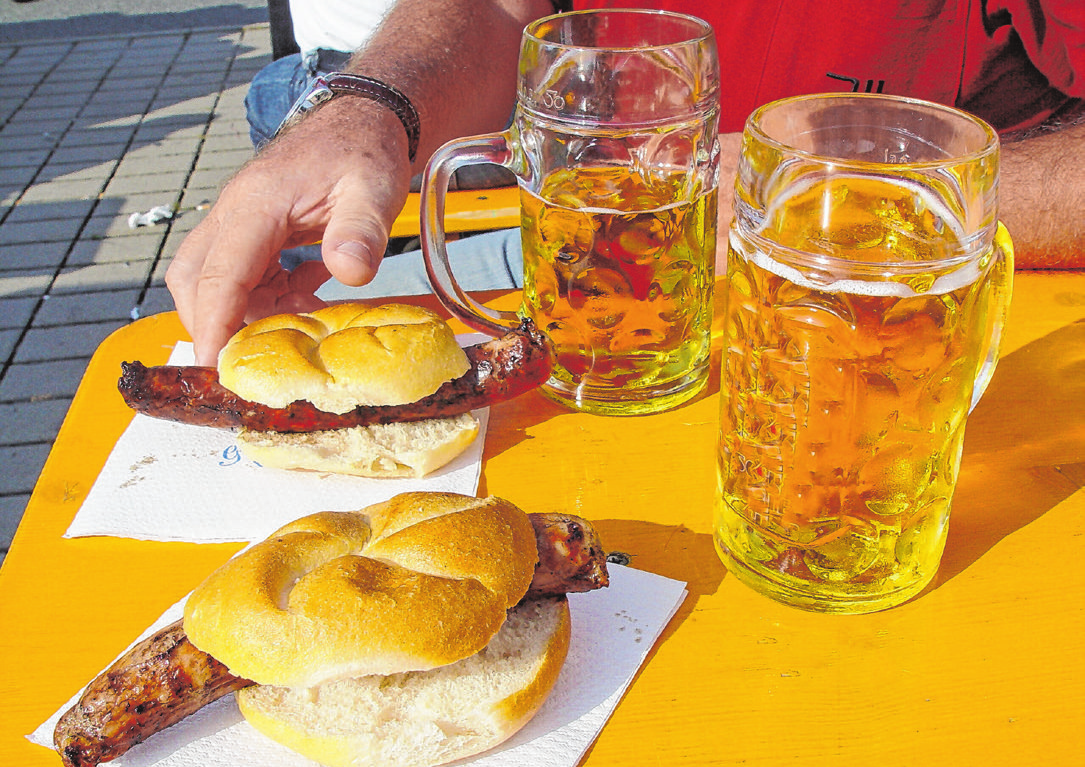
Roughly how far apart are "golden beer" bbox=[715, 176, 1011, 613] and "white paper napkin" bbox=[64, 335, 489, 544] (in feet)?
2.06

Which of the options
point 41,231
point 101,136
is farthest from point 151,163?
point 41,231

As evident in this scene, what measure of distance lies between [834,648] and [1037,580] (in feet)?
1.26

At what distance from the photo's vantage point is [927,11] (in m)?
2.70

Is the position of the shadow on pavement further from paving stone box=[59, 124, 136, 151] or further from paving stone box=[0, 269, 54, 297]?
paving stone box=[0, 269, 54, 297]

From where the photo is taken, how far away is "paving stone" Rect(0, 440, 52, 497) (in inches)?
153

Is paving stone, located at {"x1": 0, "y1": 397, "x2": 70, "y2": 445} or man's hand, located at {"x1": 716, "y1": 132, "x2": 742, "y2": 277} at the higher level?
man's hand, located at {"x1": 716, "y1": 132, "x2": 742, "y2": 277}

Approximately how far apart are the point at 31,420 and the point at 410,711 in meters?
3.90

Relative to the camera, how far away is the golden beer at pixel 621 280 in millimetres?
1679

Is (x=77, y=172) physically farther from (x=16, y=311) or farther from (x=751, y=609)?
(x=751, y=609)

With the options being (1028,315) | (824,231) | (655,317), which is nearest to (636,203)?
(655,317)

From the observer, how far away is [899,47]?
273 centimetres

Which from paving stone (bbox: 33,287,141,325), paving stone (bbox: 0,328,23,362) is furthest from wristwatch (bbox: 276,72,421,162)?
paving stone (bbox: 0,328,23,362)

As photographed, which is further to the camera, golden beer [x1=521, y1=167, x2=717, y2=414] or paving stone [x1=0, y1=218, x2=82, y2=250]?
paving stone [x1=0, y1=218, x2=82, y2=250]

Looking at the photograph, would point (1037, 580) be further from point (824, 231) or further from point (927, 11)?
point (927, 11)
